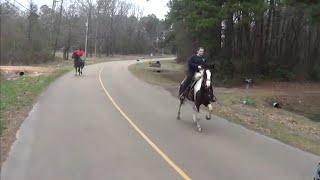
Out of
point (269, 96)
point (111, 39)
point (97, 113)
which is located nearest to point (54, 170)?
point (97, 113)

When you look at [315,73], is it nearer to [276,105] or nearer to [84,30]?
[276,105]

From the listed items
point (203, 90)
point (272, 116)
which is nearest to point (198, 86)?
point (203, 90)

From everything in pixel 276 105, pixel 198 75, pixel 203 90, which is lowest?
pixel 276 105

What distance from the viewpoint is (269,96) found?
34.2 m

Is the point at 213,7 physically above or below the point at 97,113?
above

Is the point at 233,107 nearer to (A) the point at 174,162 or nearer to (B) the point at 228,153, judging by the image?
(B) the point at 228,153

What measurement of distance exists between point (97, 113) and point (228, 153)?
8109mm

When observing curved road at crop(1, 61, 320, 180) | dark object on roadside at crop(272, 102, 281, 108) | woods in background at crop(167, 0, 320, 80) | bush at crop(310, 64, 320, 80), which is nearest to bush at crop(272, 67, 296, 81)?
woods in background at crop(167, 0, 320, 80)

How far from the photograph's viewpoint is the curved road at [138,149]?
11430mm

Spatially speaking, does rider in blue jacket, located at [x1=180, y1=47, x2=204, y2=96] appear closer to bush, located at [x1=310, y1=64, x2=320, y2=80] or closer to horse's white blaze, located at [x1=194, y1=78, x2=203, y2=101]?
horse's white blaze, located at [x1=194, y1=78, x2=203, y2=101]

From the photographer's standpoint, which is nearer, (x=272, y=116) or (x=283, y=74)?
(x=272, y=116)

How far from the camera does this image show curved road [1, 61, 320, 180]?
37.5 feet

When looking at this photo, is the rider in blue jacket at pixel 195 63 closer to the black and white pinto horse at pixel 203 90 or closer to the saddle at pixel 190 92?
the saddle at pixel 190 92

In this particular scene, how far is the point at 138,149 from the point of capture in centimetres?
1388
